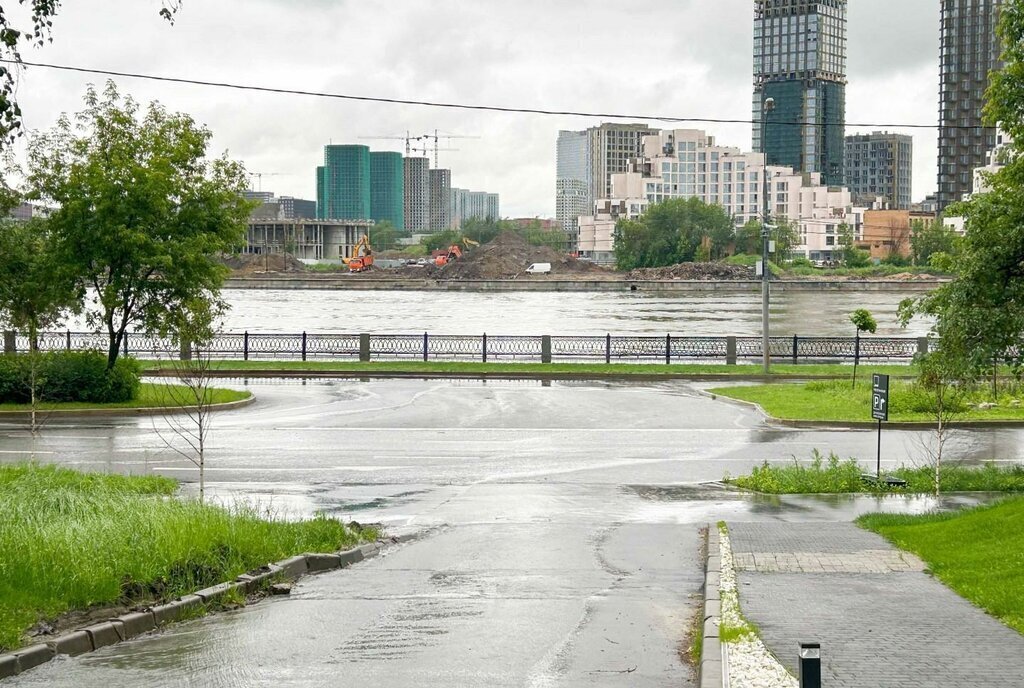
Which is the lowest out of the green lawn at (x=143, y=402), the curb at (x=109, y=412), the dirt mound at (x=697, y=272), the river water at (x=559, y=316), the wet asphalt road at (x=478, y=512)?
the wet asphalt road at (x=478, y=512)

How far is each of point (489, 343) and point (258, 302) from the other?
83.3 metres

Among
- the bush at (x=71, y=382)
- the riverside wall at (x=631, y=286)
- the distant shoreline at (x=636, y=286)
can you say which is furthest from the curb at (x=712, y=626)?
the distant shoreline at (x=636, y=286)

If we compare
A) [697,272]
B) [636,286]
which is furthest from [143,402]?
[697,272]

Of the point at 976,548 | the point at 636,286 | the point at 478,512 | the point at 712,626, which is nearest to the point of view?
the point at 712,626

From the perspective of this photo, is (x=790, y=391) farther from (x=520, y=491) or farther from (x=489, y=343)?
(x=489, y=343)

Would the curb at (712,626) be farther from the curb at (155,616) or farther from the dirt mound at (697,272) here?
the dirt mound at (697,272)

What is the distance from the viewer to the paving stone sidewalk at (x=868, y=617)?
27.6ft

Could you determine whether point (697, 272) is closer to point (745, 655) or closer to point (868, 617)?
point (868, 617)

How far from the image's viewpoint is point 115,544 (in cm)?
1177

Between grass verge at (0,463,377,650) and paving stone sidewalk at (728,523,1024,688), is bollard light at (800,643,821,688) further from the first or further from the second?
grass verge at (0,463,377,650)

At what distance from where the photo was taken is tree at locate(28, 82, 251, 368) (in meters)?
31.2

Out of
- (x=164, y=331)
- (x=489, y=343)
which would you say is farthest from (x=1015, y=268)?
(x=489, y=343)

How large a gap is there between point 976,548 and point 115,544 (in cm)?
894

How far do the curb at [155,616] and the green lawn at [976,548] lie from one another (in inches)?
252
